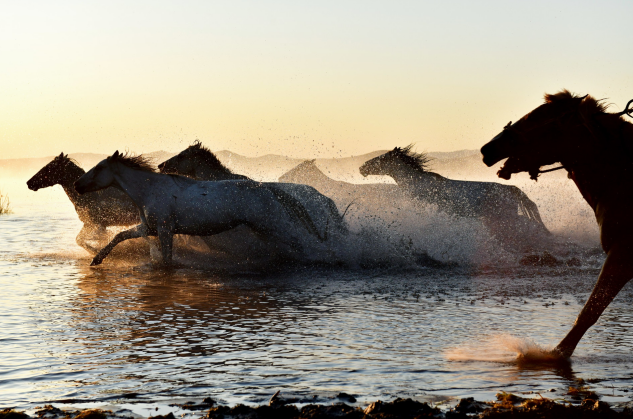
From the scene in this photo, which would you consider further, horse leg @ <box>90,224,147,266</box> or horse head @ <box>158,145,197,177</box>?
A: horse head @ <box>158,145,197,177</box>

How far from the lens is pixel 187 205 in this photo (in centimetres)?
1154

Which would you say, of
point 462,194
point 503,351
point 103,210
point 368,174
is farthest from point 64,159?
point 503,351

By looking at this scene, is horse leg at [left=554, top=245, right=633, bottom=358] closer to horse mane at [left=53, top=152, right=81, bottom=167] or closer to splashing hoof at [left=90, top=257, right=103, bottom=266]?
splashing hoof at [left=90, top=257, right=103, bottom=266]

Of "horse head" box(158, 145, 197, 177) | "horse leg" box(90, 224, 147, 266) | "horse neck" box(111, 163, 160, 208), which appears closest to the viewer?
"horse leg" box(90, 224, 147, 266)

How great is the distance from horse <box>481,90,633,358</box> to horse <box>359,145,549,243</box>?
9.23 meters

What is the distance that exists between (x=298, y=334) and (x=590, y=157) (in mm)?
2857

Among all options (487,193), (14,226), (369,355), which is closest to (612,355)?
(369,355)

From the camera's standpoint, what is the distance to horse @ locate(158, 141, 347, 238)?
496 inches

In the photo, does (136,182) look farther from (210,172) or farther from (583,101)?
(583,101)

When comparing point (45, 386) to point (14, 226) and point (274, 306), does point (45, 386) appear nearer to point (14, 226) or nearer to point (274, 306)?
point (274, 306)

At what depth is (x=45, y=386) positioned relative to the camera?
463 centimetres

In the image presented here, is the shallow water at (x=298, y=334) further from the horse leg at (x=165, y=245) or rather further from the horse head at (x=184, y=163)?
the horse head at (x=184, y=163)

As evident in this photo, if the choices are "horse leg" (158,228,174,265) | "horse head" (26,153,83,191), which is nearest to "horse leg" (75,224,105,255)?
"horse head" (26,153,83,191)

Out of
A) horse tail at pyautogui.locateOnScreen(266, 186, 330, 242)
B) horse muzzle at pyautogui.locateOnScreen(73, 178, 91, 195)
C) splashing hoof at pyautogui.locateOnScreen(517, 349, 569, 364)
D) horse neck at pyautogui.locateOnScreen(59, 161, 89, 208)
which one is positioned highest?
horse neck at pyautogui.locateOnScreen(59, 161, 89, 208)
